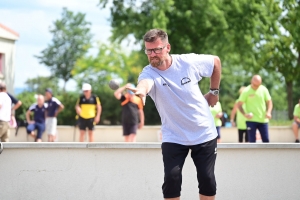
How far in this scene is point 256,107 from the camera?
526 inches

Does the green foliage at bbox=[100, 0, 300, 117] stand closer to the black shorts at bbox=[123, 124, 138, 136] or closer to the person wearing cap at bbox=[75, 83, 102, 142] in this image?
the person wearing cap at bbox=[75, 83, 102, 142]

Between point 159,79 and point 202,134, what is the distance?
2.14 ft

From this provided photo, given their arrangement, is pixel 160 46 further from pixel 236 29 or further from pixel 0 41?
pixel 0 41

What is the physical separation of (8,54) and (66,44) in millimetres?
55092

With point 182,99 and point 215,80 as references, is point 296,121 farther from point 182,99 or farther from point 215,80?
point 182,99

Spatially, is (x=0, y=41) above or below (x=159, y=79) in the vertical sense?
above

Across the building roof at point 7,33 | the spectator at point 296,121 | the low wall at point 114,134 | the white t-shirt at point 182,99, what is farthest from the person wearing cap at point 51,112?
the building roof at point 7,33

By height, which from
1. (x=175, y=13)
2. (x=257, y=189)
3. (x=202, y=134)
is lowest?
(x=257, y=189)

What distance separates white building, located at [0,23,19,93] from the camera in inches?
1698

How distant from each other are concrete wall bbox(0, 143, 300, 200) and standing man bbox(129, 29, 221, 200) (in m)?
2.08

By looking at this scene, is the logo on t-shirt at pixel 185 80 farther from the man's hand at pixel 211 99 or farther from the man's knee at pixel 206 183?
the man's knee at pixel 206 183

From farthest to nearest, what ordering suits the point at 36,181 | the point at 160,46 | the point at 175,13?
the point at 175,13, the point at 36,181, the point at 160,46

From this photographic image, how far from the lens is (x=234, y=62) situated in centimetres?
3812

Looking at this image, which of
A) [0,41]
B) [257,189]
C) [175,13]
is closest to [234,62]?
[175,13]
